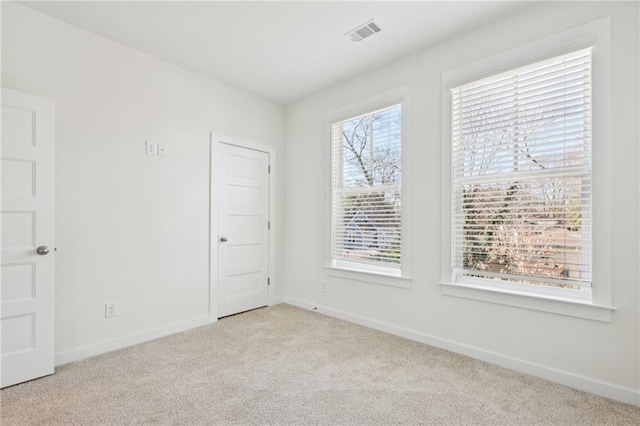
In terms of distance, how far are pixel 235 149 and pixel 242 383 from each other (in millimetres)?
2529

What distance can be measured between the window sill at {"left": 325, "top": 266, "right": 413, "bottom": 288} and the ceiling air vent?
2179mm

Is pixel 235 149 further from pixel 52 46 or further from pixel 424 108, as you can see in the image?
pixel 424 108

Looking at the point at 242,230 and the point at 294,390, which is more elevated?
the point at 242,230

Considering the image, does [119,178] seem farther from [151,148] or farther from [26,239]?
[26,239]

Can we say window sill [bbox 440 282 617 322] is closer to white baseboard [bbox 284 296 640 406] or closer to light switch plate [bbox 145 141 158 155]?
white baseboard [bbox 284 296 640 406]

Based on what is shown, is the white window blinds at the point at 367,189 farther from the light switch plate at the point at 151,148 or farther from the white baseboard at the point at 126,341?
the light switch plate at the point at 151,148

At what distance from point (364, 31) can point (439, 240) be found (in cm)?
188

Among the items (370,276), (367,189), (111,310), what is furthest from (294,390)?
(367,189)

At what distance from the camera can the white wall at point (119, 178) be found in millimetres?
2504

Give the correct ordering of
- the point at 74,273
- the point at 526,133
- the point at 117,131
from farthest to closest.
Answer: the point at 117,131
the point at 74,273
the point at 526,133

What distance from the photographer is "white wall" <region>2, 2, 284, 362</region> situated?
8.21 ft

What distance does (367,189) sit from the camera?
347 centimetres

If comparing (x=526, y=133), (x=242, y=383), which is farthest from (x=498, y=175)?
(x=242, y=383)

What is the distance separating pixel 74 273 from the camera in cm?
258
